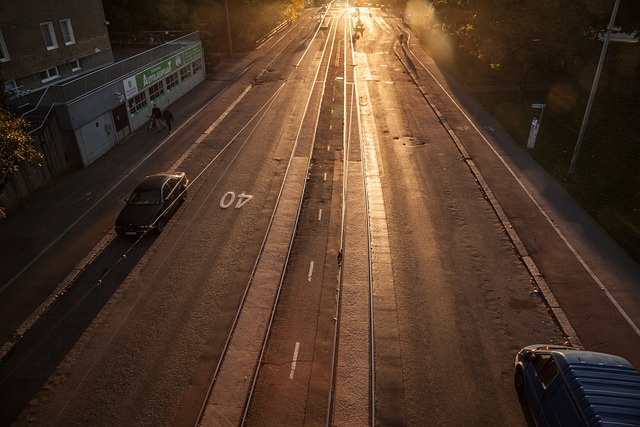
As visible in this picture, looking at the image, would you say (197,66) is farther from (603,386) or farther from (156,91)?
(603,386)

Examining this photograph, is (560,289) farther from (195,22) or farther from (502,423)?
(195,22)

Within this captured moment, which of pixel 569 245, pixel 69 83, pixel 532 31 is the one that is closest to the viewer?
pixel 569 245

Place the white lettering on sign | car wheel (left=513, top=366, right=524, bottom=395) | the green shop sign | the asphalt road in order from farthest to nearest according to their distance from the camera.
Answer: the green shop sign → the white lettering on sign → the asphalt road → car wheel (left=513, top=366, right=524, bottom=395)

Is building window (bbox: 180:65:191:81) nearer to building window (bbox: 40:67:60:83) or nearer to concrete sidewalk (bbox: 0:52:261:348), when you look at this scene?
building window (bbox: 40:67:60:83)

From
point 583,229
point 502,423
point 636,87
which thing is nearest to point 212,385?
point 502,423

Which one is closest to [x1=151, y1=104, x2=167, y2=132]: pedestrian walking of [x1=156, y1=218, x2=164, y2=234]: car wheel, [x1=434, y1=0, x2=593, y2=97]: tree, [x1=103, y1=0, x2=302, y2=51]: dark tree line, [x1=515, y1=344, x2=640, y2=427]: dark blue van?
[x1=156, y1=218, x2=164, y2=234]: car wheel

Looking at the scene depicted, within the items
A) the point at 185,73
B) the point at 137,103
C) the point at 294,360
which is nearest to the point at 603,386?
the point at 294,360

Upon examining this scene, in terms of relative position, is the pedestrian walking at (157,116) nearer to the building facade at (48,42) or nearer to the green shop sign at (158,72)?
the green shop sign at (158,72)
